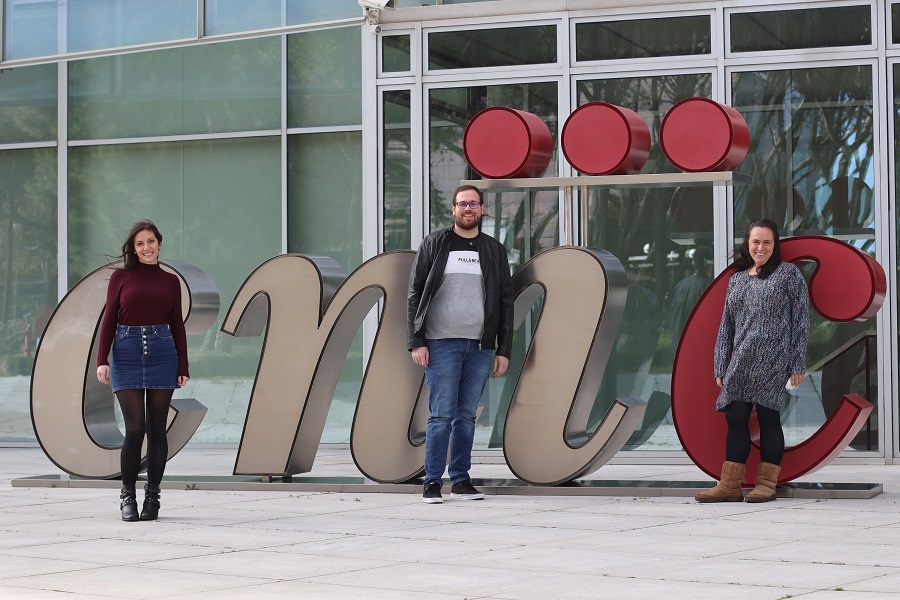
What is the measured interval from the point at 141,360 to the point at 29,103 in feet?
24.8

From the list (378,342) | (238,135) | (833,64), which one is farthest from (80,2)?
(833,64)

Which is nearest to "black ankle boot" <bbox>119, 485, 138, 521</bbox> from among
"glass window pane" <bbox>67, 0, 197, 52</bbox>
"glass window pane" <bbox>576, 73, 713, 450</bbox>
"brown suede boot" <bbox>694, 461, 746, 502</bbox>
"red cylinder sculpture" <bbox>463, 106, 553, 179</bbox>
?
"red cylinder sculpture" <bbox>463, 106, 553, 179</bbox>

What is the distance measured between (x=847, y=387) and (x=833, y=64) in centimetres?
264

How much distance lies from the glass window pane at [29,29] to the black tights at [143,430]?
21.2 feet

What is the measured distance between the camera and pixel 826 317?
8.20 m

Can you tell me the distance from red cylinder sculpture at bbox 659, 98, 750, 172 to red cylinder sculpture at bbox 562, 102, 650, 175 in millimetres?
221

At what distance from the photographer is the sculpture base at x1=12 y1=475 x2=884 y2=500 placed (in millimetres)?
8375

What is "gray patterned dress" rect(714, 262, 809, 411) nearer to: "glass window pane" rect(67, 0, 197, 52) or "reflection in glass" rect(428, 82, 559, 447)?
"reflection in glass" rect(428, 82, 559, 447)

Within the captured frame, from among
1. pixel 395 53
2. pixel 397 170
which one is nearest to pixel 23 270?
pixel 397 170

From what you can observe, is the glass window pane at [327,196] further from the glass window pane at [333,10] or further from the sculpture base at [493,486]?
the sculpture base at [493,486]

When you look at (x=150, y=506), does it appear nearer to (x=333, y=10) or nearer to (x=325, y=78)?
(x=333, y=10)

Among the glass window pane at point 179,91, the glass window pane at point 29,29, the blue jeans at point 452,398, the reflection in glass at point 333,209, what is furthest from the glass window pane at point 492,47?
the blue jeans at point 452,398

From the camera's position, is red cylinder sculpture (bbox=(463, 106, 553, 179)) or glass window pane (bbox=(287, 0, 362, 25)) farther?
glass window pane (bbox=(287, 0, 362, 25))

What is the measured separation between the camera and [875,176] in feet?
36.9
